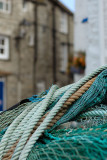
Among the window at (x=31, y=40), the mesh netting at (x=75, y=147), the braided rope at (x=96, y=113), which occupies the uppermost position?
the window at (x=31, y=40)

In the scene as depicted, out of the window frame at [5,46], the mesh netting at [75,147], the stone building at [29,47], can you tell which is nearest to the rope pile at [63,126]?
the mesh netting at [75,147]

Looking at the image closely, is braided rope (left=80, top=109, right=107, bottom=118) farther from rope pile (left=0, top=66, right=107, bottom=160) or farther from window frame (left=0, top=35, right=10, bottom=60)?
window frame (left=0, top=35, right=10, bottom=60)

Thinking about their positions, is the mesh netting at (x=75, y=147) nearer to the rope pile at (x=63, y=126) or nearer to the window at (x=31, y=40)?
the rope pile at (x=63, y=126)

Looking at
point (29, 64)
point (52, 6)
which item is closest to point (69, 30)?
point (52, 6)

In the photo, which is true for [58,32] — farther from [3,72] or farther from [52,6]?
[3,72]

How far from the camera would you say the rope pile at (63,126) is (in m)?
0.96

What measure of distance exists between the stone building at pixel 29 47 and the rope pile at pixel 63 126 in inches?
490

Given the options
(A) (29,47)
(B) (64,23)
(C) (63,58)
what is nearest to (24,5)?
(A) (29,47)

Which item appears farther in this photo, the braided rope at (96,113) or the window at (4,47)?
the window at (4,47)

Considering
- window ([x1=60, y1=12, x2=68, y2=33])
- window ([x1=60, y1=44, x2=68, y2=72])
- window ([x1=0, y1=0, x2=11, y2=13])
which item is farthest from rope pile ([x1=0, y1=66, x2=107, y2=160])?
window ([x1=60, y1=12, x2=68, y2=33])

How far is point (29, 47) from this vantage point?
47.8 ft

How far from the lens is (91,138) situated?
97 cm

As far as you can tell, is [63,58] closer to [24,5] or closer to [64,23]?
[64,23]

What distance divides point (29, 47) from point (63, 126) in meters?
13.6
